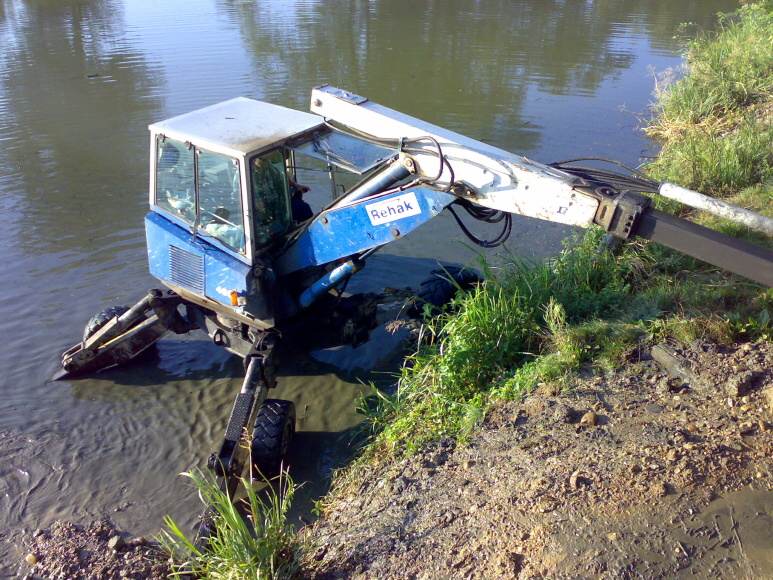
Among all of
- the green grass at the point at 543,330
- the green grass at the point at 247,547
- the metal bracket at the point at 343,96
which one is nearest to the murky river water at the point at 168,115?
the green grass at the point at 543,330

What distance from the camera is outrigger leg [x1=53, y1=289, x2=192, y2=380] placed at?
7254 millimetres

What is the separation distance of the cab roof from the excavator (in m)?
0.02

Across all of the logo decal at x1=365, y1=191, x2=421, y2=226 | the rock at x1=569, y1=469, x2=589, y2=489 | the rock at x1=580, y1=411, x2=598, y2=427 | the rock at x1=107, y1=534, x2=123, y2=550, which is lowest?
the rock at x1=107, y1=534, x2=123, y2=550

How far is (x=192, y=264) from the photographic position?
6.73 m

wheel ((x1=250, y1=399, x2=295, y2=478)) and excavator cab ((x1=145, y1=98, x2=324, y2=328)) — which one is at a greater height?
excavator cab ((x1=145, y1=98, x2=324, y2=328))

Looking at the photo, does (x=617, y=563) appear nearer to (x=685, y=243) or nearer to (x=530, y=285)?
(x=685, y=243)

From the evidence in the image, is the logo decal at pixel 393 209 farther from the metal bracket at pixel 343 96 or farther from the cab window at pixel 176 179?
the cab window at pixel 176 179

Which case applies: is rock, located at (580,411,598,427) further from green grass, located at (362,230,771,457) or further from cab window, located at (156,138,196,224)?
cab window, located at (156,138,196,224)

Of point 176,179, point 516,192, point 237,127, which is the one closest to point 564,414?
point 516,192

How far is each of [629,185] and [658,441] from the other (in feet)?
6.13

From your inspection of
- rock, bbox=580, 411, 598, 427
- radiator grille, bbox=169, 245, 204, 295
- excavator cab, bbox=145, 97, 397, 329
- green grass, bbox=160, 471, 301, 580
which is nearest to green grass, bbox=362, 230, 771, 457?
rock, bbox=580, 411, 598, 427

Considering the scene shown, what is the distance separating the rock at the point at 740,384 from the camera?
5074 millimetres

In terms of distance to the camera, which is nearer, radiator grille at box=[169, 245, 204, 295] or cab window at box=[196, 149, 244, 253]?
cab window at box=[196, 149, 244, 253]

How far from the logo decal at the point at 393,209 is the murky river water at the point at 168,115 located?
79.5 inches
